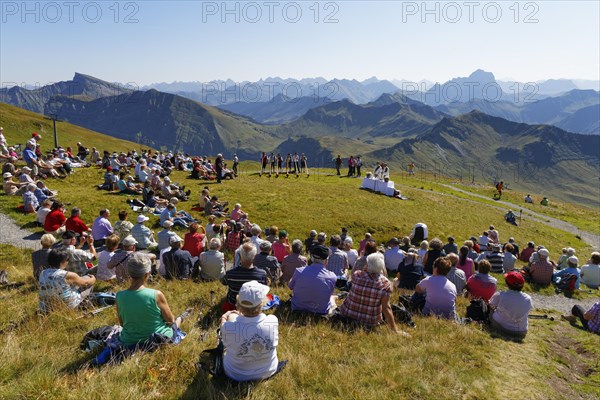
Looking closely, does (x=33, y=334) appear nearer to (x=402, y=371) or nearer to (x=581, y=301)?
(x=402, y=371)

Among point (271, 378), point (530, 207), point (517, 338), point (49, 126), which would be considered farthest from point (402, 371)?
point (49, 126)

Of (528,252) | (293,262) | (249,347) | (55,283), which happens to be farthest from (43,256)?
(528,252)

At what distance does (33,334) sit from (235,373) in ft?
15.9

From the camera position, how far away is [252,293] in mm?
5898

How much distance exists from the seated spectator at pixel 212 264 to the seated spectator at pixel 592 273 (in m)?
18.4

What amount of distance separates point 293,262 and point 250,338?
713cm

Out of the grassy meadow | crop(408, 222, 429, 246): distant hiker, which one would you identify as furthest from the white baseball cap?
crop(408, 222, 429, 246): distant hiker

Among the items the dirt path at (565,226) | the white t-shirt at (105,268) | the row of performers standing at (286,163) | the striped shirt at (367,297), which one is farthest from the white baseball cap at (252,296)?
A: the dirt path at (565,226)

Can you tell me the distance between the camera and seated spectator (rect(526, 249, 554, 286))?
60.8ft

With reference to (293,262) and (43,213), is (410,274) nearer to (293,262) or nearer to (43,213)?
(293,262)

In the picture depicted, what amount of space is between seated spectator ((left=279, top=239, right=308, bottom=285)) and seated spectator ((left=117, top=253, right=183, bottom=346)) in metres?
6.38

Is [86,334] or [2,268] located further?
[2,268]

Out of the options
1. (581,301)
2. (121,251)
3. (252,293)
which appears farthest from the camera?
(581,301)

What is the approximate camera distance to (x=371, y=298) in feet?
29.3
